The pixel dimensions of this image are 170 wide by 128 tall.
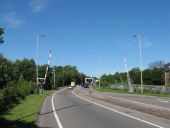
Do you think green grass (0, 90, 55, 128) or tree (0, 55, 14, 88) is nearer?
green grass (0, 90, 55, 128)

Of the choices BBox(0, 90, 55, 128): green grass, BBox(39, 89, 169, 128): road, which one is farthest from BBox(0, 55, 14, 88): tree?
BBox(39, 89, 169, 128): road

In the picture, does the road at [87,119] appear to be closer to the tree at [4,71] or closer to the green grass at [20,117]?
the green grass at [20,117]

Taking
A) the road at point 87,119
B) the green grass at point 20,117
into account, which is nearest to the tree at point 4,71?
the green grass at point 20,117

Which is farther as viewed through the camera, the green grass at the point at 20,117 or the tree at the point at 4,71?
the tree at the point at 4,71

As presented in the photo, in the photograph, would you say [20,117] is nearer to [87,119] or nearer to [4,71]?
[87,119]

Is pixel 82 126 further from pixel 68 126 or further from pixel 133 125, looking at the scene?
pixel 133 125

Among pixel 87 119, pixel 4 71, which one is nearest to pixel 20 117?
pixel 87 119

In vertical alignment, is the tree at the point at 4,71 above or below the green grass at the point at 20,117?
above

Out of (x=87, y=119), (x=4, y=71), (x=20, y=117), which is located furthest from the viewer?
(x=4, y=71)

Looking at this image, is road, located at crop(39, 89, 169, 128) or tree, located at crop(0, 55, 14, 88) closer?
road, located at crop(39, 89, 169, 128)

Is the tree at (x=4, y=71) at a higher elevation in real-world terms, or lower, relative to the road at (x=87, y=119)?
higher

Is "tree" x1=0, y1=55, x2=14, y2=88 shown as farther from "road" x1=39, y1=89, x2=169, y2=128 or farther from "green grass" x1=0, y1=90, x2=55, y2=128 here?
"road" x1=39, y1=89, x2=169, y2=128

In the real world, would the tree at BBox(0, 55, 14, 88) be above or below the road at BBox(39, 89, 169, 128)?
above

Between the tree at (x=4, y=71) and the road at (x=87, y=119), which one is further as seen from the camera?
the tree at (x=4, y=71)
